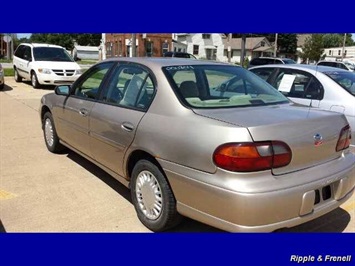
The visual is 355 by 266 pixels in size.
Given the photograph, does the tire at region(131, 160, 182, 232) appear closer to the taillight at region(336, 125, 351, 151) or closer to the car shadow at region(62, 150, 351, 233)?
the car shadow at region(62, 150, 351, 233)

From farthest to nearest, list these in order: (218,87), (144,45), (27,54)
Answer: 1. (144,45)
2. (27,54)
3. (218,87)

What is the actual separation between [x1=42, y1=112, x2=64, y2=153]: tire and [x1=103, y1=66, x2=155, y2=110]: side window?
186 cm

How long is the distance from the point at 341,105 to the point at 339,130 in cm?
228

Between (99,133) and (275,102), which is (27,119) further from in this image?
(275,102)

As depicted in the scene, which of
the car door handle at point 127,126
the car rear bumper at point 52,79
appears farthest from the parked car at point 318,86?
the car rear bumper at point 52,79

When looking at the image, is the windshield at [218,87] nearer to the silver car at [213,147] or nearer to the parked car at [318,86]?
the silver car at [213,147]

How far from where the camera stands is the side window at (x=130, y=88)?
11.8ft

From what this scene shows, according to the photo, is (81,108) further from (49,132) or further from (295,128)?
(295,128)

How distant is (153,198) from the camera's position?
3.40 m

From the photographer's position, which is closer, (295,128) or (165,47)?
(295,128)

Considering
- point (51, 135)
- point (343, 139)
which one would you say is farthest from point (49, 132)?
point (343, 139)

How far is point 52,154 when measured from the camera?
581 cm

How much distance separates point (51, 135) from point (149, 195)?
2.94m

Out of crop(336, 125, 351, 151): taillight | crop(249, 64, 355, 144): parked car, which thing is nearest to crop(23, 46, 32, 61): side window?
crop(249, 64, 355, 144): parked car
